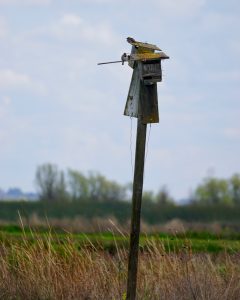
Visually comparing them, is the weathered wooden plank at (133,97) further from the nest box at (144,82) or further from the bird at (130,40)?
the bird at (130,40)

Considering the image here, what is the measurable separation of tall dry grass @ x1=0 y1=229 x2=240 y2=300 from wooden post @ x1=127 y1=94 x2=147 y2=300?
2.23 feet

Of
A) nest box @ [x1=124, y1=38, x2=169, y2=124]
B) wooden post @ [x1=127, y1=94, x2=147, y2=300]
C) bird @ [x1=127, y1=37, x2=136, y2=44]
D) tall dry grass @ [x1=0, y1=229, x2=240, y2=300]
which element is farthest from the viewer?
tall dry grass @ [x1=0, y1=229, x2=240, y2=300]

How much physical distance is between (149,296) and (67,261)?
4.77 ft

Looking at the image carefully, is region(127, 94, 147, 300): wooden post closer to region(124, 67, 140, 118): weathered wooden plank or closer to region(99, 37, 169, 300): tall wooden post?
region(99, 37, 169, 300): tall wooden post

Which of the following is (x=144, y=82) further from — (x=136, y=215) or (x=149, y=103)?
(x=136, y=215)

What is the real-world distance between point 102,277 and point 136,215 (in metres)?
1.53

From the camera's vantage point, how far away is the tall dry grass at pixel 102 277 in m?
10.2

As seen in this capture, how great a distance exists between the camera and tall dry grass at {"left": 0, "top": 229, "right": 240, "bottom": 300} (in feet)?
33.5

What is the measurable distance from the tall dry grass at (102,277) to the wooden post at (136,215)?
68 cm

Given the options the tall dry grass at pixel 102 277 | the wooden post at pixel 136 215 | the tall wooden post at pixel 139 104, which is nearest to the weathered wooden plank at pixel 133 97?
the tall wooden post at pixel 139 104

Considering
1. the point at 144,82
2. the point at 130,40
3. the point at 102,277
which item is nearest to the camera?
the point at 144,82

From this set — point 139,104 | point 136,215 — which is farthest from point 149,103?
point 136,215

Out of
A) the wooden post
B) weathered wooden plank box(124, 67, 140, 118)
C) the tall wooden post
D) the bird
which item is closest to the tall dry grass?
the wooden post

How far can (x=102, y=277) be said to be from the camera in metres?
10.5
